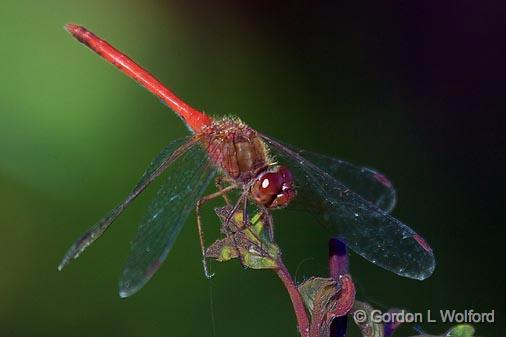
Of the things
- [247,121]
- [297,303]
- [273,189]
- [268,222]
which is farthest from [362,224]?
[247,121]

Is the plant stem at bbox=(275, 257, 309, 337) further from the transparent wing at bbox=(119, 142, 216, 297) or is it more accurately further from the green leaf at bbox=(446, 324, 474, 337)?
the transparent wing at bbox=(119, 142, 216, 297)

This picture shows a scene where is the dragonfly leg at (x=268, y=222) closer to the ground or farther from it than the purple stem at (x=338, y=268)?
farther from it

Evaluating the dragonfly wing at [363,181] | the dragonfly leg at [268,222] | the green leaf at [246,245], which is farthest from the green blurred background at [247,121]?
the green leaf at [246,245]

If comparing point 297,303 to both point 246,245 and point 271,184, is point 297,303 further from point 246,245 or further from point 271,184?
point 271,184

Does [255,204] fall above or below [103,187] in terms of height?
below

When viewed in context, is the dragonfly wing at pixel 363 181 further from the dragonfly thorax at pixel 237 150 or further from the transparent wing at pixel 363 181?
the dragonfly thorax at pixel 237 150

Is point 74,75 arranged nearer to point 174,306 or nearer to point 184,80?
point 184,80

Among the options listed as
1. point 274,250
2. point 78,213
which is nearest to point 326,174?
point 274,250

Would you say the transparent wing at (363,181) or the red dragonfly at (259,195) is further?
the transparent wing at (363,181)
